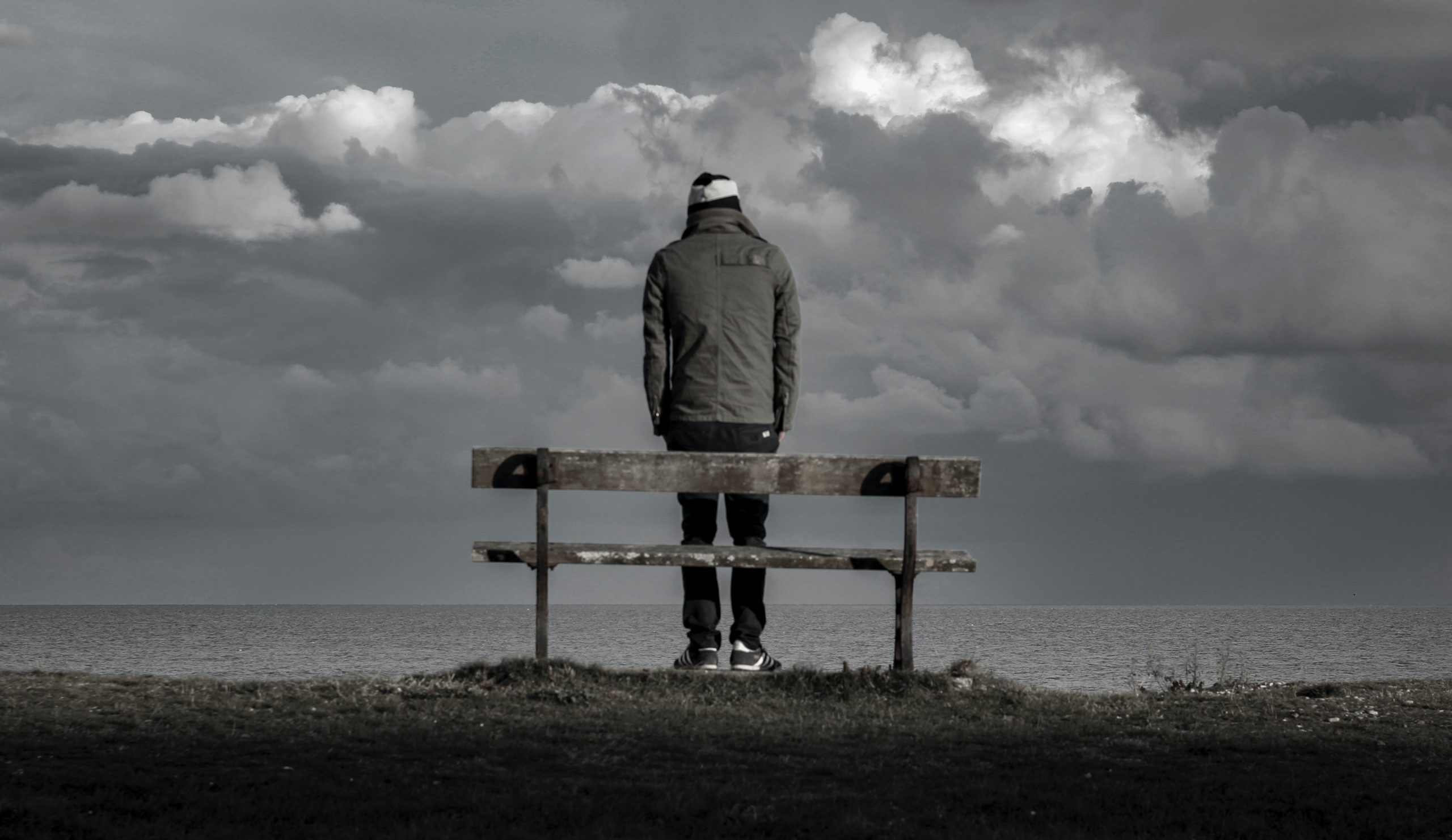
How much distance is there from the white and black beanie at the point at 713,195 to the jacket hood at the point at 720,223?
4 centimetres

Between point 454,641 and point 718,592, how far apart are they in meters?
43.9

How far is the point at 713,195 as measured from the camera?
368 inches

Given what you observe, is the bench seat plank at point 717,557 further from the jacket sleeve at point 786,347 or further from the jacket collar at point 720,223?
the jacket collar at point 720,223

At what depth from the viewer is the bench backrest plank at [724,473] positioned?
8.41 metres

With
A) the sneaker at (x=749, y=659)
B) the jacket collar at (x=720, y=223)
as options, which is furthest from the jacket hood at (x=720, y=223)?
the sneaker at (x=749, y=659)

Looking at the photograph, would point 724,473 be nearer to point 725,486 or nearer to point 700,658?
point 725,486

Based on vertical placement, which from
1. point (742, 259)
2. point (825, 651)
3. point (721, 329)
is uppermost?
point (742, 259)

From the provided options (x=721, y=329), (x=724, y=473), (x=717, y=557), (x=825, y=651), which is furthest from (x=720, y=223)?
(x=825, y=651)

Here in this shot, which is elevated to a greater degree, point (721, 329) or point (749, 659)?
point (721, 329)

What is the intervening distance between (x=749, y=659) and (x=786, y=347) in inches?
87.1

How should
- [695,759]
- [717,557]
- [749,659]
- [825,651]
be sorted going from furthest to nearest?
1. [825,651]
2. [749,659]
3. [717,557]
4. [695,759]

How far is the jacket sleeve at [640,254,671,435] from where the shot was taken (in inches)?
355

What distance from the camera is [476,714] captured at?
7.25 metres

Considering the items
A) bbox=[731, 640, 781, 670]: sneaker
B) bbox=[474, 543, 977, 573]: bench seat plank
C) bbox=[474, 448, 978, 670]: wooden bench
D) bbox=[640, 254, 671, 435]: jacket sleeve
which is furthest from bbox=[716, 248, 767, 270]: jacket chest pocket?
bbox=[731, 640, 781, 670]: sneaker
